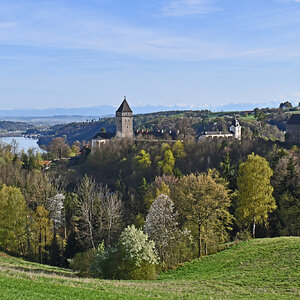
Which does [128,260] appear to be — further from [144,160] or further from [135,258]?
[144,160]

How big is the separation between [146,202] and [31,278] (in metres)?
23.3

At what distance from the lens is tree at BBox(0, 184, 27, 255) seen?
33656mm

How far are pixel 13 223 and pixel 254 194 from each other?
20.4m

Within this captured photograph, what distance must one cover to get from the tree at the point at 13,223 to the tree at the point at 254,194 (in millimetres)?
18422

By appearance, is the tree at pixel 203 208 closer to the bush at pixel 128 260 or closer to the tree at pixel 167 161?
the bush at pixel 128 260

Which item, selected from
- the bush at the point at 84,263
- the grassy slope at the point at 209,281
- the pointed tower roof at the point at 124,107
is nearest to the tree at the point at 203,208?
the grassy slope at the point at 209,281

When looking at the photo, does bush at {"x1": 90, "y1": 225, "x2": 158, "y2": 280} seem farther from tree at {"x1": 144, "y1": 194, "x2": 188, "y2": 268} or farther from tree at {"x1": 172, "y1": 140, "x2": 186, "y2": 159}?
tree at {"x1": 172, "y1": 140, "x2": 186, "y2": 159}

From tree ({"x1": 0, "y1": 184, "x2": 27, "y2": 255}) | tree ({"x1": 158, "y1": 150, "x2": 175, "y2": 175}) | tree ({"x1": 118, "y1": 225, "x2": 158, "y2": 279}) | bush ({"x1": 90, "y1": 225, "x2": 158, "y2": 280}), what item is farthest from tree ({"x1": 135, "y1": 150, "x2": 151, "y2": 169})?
tree ({"x1": 118, "y1": 225, "x2": 158, "y2": 279})

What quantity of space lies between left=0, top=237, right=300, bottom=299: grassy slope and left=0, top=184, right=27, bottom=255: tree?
1460 centimetres

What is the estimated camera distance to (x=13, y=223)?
33844mm

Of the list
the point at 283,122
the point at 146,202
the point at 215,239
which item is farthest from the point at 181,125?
the point at 215,239

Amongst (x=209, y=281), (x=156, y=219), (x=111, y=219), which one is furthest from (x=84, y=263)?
(x=111, y=219)

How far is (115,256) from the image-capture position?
22594 mm

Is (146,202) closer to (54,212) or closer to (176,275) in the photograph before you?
(54,212)
